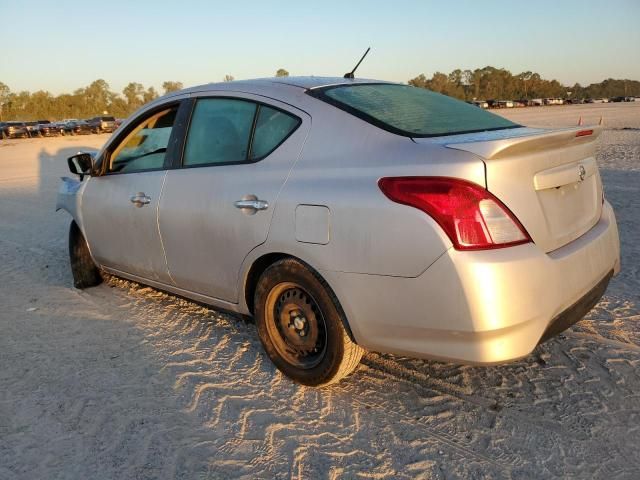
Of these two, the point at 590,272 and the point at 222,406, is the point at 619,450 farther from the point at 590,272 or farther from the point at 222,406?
the point at 222,406

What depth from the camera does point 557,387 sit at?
296cm

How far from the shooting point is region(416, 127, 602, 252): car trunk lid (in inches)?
92.0

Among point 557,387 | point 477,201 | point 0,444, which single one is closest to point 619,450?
point 557,387

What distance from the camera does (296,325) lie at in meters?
3.06

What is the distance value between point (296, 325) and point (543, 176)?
4.91 ft

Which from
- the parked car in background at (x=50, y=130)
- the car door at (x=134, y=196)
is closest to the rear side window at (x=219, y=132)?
the car door at (x=134, y=196)

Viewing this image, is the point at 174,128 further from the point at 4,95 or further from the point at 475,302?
the point at 4,95

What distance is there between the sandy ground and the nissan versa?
1.11ft

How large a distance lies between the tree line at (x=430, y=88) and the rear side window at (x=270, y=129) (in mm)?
71129

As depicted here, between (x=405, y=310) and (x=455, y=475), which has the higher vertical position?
(x=405, y=310)

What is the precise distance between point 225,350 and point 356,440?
52.6 inches

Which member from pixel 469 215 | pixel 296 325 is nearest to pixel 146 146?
pixel 296 325

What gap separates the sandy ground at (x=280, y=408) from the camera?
243cm

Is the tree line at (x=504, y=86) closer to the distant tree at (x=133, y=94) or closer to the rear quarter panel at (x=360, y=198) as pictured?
the distant tree at (x=133, y=94)
